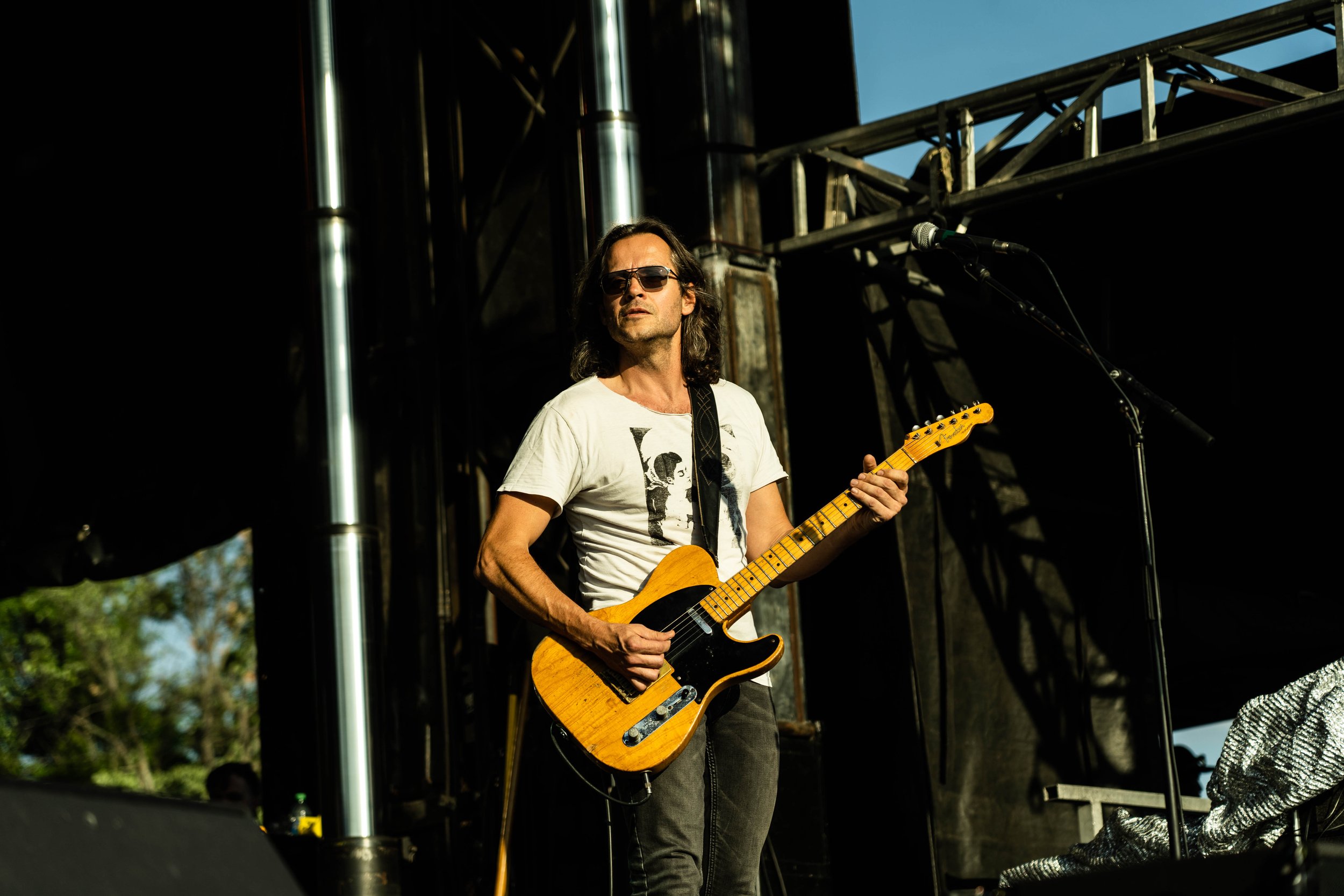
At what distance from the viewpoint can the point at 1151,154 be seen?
580 cm

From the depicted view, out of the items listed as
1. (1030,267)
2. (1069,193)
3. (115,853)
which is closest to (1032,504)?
(1030,267)

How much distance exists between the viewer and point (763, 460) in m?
3.56

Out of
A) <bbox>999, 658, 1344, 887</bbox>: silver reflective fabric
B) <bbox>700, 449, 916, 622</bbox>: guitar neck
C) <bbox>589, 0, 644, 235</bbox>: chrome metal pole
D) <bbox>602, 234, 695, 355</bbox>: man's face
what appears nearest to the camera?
<bbox>700, 449, 916, 622</bbox>: guitar neck

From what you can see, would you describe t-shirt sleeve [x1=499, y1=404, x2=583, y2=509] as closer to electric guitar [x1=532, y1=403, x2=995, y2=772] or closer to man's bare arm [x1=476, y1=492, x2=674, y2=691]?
man's bare arm [x1=476, y1=492, x2=674, y2=691]

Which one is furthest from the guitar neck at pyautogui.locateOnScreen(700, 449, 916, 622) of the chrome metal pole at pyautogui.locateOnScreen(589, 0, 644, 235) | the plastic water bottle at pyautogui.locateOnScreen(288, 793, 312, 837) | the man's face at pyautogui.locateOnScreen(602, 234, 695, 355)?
the plastic water bottle at pyautogui.locateOnScreen(288, 793, 312, 837)

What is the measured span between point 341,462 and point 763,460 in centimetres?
269

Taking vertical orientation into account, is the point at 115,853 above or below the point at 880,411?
below

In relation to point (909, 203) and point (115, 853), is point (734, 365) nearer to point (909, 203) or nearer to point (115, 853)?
point (909, 203)

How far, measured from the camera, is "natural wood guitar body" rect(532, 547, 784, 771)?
3.04 meters

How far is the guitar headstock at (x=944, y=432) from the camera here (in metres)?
3.54

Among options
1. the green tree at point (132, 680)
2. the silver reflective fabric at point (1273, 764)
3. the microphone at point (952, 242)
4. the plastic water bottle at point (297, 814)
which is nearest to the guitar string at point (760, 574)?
the microphone at point (952, 242)

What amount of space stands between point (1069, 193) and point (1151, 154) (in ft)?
1.69

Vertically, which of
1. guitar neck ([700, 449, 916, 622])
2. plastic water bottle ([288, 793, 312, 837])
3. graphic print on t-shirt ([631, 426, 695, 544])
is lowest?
plastic water bottle ([288, 793, 312, 837])

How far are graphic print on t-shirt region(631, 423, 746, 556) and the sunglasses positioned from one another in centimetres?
37
